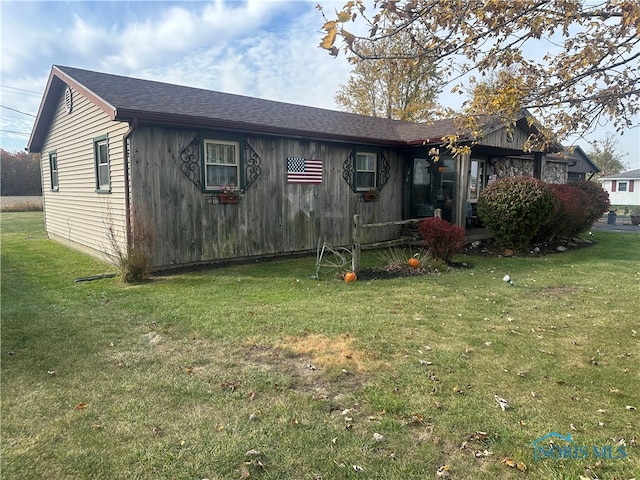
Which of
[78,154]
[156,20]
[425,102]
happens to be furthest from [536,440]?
[425,102]

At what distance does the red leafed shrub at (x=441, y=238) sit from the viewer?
8.33 m

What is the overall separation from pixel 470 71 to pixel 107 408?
184 inches

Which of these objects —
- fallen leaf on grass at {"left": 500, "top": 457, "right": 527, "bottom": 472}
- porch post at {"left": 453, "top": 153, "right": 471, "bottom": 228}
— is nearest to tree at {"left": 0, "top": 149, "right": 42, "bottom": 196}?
porch post at {"left": 453, "top": 153, "right": 471, "bottom": 228}

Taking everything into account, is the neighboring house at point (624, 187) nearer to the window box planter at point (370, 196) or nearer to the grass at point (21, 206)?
the window box planter at point (370, 196)

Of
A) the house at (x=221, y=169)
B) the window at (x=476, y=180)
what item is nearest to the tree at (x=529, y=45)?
the house at (x=221, y=169)

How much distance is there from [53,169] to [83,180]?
3642 millimetres

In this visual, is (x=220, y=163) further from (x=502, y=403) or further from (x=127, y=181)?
(x=502, y=403)

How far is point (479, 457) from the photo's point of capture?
91.2 inches

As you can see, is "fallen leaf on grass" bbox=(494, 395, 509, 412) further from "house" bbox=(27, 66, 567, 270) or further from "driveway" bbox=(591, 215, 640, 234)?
"driveway" bbox=(591, 215, 640, 234)

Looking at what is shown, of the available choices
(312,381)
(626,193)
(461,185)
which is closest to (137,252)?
(312,381)

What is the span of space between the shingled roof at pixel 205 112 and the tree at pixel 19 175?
79.4 feet

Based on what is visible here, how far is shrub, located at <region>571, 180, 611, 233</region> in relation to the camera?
492 inches

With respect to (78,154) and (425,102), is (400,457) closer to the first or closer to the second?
(78,154)

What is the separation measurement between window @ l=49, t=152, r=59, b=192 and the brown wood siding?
6.69 meters
